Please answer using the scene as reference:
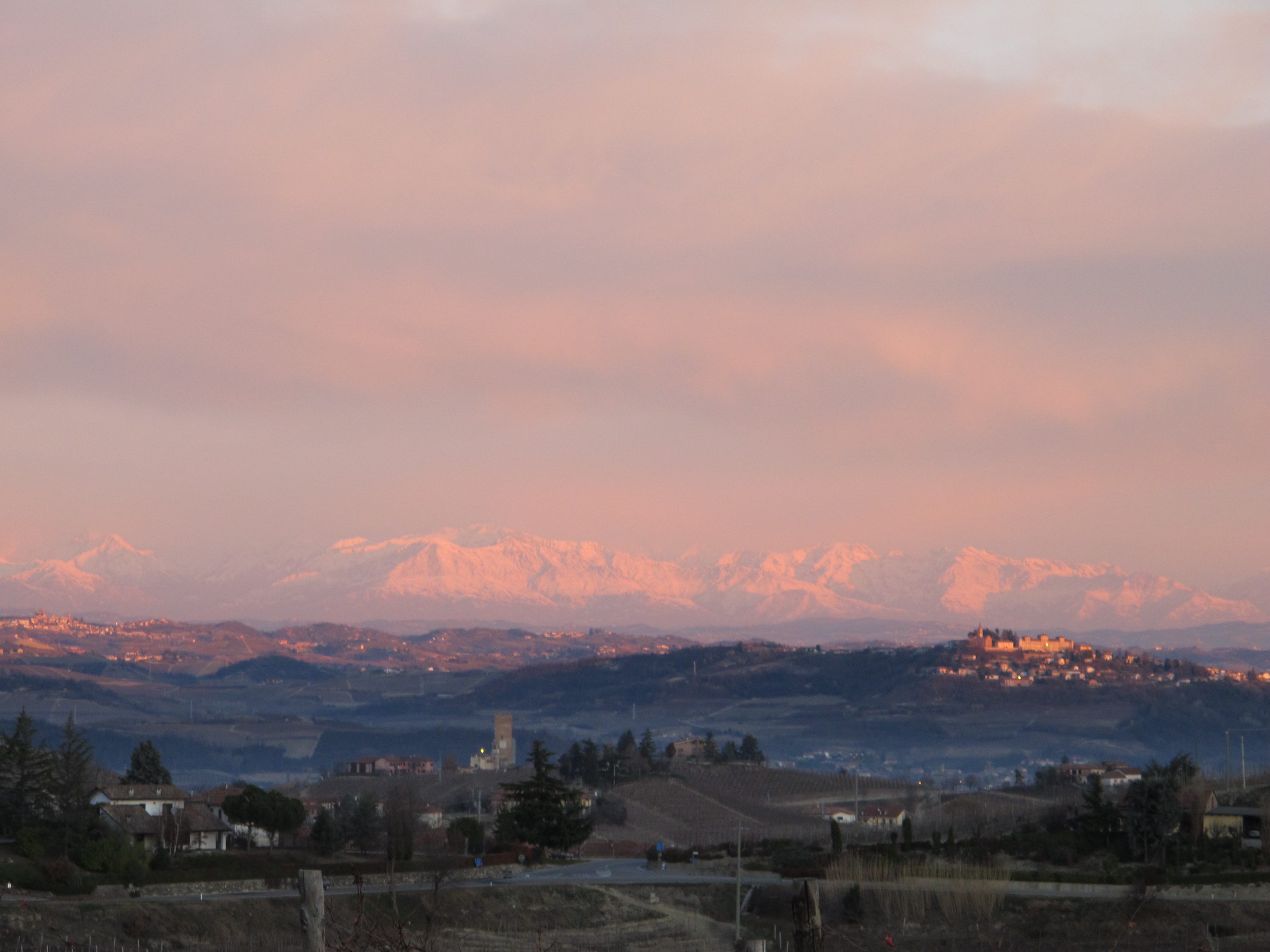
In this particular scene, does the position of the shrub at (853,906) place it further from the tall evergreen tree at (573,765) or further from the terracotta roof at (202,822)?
the tall evergreen tree at (573,765)

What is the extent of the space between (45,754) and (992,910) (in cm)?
5327

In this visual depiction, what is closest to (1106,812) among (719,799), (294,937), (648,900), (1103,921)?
(1103,921)

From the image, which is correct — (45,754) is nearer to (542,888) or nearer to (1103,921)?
(542,888)

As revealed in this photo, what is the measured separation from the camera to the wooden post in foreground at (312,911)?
63.4 feet

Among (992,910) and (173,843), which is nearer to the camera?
(992,910)

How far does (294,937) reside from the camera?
7394 centimetres

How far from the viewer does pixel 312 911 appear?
64.6ft

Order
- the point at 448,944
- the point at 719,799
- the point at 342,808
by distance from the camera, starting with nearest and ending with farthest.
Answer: the point at 448,944 < the point at 342,808 < the point at 719,799

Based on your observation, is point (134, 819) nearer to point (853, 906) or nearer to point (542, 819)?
point (542, 819)

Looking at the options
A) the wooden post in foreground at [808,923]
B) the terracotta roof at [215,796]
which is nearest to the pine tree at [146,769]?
the terracotta roof at [215,796]

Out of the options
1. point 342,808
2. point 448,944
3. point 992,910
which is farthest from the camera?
point 342,808

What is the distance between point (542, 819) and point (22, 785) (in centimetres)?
3228

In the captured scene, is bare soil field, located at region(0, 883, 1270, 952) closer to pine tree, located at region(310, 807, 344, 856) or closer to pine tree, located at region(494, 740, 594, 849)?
pine tree, located at region(494, 740, 594, 849)

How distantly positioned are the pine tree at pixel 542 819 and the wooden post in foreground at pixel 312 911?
275 feet
